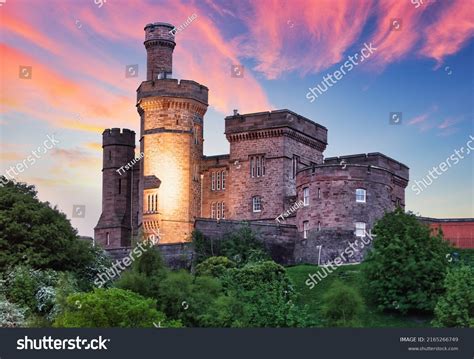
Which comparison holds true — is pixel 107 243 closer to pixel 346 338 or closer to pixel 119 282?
pixel 119 282

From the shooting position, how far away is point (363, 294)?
190ft

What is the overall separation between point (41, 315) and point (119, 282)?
4033 millimetres

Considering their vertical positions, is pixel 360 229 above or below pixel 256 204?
below

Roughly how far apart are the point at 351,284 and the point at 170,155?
20.2 metres

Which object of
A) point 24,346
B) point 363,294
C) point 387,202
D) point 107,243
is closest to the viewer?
point 24,346

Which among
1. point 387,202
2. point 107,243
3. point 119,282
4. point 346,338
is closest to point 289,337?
point 346,338

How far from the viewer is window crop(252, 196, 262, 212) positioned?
77.9 m

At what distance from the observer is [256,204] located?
78.2m

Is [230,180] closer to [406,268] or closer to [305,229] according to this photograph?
[305,229]

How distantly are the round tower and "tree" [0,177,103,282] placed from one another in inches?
855
